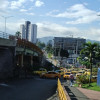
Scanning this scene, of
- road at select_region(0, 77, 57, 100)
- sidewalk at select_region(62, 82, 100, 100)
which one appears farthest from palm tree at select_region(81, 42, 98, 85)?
sidewalk at select_region(62, 82, 100, 100)

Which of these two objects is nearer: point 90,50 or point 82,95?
point 82,95

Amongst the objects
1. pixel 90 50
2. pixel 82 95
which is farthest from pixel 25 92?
pixel 90 50

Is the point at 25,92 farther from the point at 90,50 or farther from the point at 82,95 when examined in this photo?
the point at 90,50

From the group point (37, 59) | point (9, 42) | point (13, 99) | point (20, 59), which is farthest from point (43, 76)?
point (37, 59)

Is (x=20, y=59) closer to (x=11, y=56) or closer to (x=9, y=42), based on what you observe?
(x=11, y=56)

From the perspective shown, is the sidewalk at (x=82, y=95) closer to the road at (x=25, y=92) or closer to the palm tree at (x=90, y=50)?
the road at (x=25, y=92)

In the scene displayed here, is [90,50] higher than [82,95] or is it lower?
higher

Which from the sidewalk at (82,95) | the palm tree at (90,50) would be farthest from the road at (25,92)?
the palm tree at (90,50)

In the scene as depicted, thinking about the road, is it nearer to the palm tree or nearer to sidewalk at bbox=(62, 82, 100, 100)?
sidewalk at bbox=(62, 82, 100, 100)

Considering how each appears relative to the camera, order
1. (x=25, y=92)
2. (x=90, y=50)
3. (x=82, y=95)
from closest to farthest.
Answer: (x=82, y=95)
(x=25, y=92)
(x=90, y=50)

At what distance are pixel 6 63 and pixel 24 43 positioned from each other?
38.5 ft

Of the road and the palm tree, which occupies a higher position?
the palm tree

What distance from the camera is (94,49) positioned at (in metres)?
27.2

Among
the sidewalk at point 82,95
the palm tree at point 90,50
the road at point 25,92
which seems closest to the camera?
the sidewalk at point 82,95
